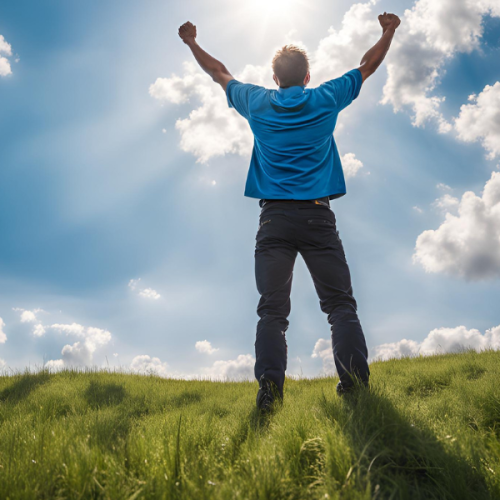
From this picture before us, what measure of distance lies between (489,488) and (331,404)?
92 cm

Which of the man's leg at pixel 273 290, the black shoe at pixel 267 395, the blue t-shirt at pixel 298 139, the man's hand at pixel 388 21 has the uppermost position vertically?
the man's hand at pixel 388 21

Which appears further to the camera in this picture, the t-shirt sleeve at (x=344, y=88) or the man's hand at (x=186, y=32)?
the man's hand at (x=186, y=32)

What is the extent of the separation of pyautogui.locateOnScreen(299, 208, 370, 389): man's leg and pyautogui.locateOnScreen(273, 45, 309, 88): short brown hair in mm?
1349

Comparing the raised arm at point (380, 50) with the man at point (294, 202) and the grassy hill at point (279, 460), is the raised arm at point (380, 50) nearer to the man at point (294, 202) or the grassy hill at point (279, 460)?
the man at point (294, 202)

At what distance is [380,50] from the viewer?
3977 millimetres

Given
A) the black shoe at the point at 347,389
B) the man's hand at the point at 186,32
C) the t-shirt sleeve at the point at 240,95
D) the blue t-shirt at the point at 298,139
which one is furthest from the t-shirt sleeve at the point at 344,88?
the black shoe at the point at 347,389

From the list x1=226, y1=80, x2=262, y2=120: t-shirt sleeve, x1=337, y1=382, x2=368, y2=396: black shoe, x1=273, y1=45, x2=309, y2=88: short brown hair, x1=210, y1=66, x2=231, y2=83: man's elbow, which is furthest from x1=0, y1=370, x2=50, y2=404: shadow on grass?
x1=273, y1=45, x2=309, y2=88: short brown hair

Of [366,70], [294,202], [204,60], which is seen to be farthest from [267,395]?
[204,60]

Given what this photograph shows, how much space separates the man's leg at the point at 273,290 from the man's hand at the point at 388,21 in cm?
265

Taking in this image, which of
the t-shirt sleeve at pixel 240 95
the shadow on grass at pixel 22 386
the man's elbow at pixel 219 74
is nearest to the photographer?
the t-shirt sleeve at pixel 240 95

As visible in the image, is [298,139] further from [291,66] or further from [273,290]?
[273,290]

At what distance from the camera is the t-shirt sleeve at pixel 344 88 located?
3.52m

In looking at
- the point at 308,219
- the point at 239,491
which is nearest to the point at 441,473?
the point at 239,491

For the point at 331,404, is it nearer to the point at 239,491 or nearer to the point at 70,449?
the point at 239,491
